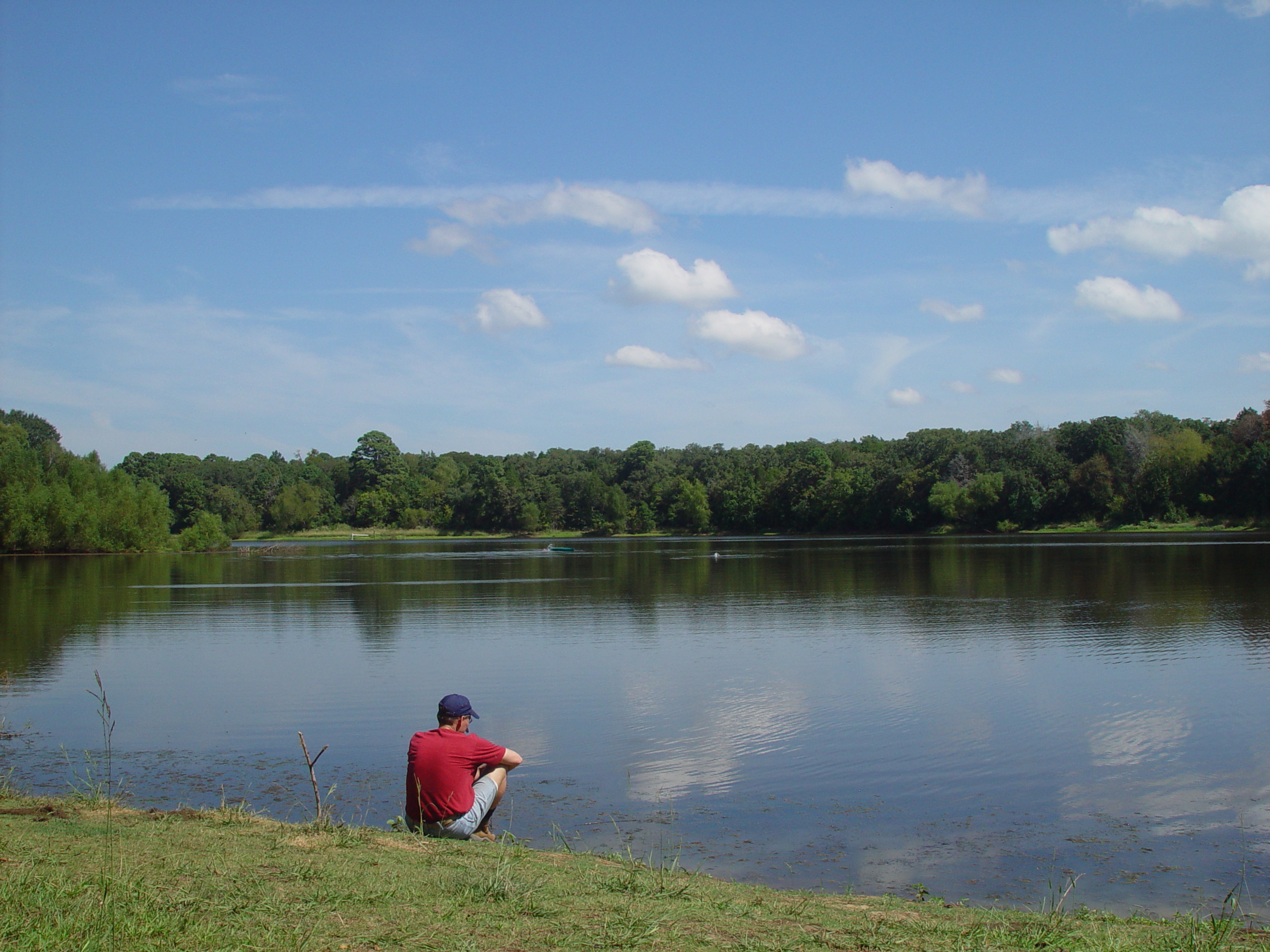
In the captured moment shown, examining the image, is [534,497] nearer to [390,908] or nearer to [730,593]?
[730,593]

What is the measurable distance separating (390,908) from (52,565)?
239 ft

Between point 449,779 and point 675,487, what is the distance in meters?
146

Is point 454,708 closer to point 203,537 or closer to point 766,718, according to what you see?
point 766,718

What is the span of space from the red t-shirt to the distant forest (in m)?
89.9

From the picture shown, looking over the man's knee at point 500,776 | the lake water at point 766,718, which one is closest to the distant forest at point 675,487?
the lake water at point 766,718

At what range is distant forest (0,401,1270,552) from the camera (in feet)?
306

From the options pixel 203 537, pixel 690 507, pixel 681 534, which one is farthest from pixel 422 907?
pixel 681 534

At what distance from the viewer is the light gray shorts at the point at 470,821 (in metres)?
8.55

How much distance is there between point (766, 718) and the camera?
51.8ft

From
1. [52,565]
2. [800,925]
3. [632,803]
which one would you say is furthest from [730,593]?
[52,565]

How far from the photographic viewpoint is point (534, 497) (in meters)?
158

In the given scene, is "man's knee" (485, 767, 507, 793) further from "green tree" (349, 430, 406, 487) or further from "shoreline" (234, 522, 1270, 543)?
"green tree" (349, 430, 406, 487)

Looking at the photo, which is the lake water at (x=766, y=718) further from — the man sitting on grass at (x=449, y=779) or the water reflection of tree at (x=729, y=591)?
the man sitting on grass at (x=449, y=779)

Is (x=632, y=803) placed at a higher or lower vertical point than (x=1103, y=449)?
lower
